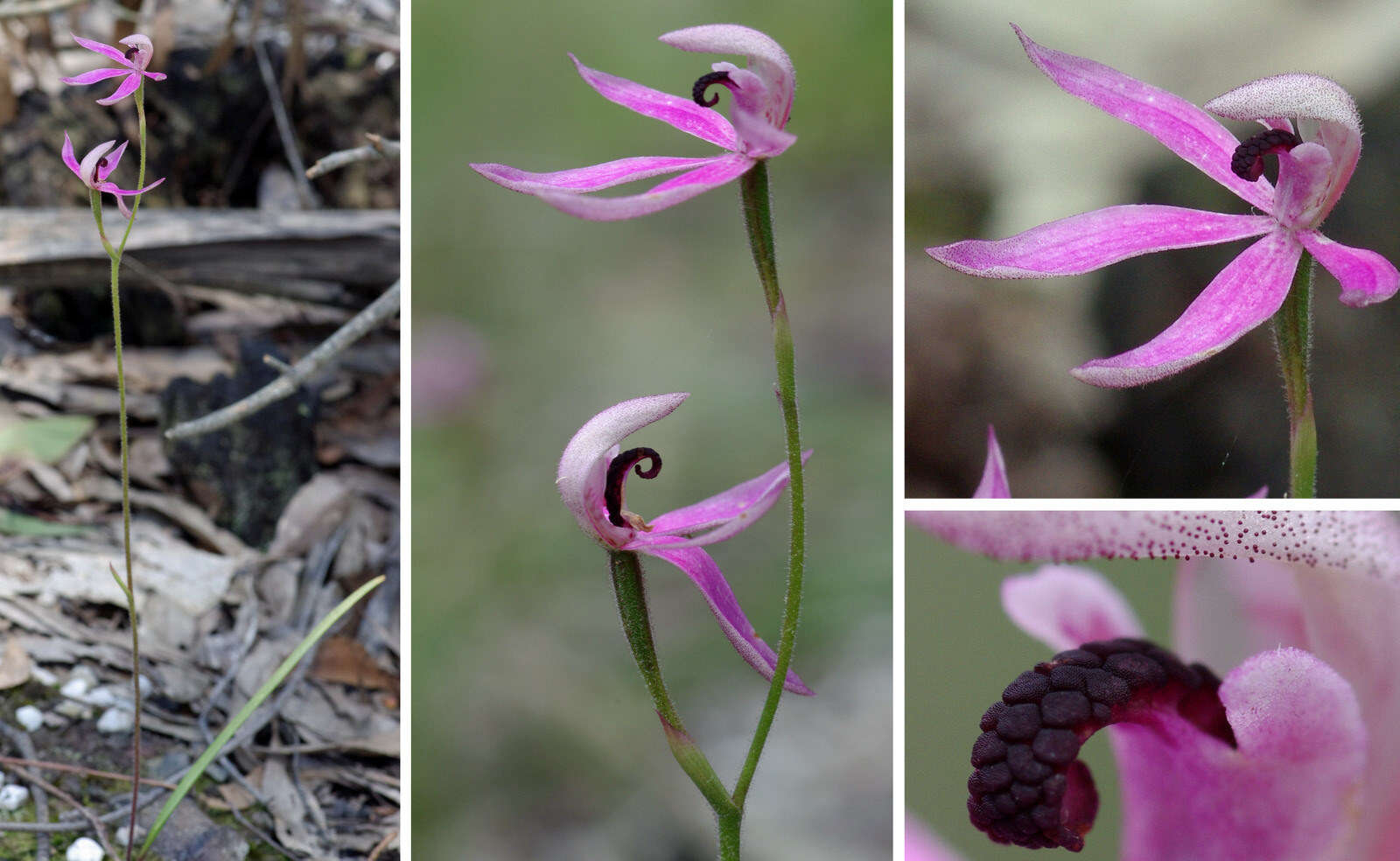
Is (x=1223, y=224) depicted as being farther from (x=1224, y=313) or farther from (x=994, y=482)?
(x=994, y=482)

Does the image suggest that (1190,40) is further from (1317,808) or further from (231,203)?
(231,203)

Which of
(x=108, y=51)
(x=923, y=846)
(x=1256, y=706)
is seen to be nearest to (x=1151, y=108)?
(x=1256, y=706)

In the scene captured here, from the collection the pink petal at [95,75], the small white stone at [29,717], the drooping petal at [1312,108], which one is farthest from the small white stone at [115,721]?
the drooping petal at [1312,108]

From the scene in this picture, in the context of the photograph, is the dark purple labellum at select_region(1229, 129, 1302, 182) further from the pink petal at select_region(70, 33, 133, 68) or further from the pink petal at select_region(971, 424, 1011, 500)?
the pink petal at select_region(70, 33, 133, 68)

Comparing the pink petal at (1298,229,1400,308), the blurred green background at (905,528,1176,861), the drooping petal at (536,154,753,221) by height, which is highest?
the drooping petal at (536,154,753,221)

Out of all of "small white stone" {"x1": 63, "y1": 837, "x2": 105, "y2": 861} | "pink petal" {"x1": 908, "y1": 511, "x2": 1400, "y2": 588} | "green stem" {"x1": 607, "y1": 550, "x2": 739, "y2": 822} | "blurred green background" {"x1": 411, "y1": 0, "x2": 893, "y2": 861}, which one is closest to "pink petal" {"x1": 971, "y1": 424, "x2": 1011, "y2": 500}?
"pink petal" {"x1": 908, "y1": 511, "x2": 1400, "y2": 588}

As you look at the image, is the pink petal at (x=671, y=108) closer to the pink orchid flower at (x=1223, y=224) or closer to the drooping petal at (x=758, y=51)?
the drooping petal at (x=758, y=51)

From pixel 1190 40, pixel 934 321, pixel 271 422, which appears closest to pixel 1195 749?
pixel 934 321
